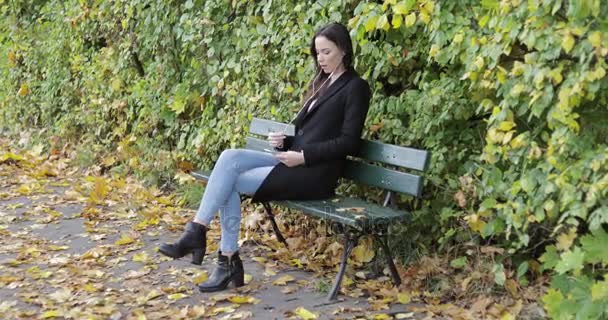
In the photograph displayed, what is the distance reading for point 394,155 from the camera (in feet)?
14.8

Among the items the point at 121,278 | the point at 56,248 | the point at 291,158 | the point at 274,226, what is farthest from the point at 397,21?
the point at 56,248

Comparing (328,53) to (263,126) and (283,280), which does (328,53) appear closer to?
(263,126)

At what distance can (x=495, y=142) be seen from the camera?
4043 mm

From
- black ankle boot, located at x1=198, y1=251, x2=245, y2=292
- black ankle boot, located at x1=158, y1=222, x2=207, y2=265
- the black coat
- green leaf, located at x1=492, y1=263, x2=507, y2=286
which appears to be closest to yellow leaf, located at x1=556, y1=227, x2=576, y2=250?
green leaf, located at x1=492, y1=263, x2=507, y2=286

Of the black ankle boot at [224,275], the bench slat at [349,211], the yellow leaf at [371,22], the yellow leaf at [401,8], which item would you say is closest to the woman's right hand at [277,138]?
the bench slat at [349,211]

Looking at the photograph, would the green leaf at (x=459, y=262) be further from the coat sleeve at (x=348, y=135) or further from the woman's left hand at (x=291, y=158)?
the woman's left hand at (x=291, y=158)

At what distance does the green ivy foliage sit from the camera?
3.65 m

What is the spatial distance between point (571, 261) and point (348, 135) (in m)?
1.42

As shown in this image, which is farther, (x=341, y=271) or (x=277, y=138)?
(x=277, y=138)

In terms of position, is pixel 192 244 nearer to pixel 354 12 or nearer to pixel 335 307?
pixel 335 307

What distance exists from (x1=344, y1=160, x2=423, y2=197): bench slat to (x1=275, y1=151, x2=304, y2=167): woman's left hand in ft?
1.20

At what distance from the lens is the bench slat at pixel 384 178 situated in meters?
4.39

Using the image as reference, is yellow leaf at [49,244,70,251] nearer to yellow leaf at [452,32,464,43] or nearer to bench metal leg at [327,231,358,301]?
bench metal leg at [327,231,358,301]

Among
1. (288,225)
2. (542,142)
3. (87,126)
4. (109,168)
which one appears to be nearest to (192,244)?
(288,225)
